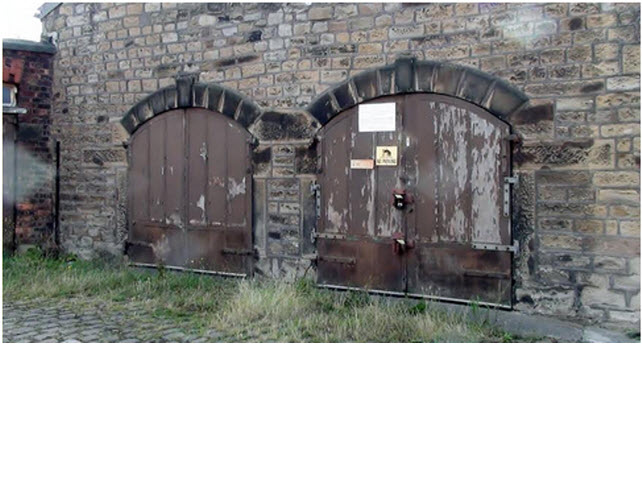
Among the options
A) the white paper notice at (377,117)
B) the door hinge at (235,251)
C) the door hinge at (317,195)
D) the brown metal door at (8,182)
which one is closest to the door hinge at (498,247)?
the white paper notice at (377,117)

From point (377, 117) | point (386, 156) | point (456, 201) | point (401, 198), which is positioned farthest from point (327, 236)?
point (456, 201)

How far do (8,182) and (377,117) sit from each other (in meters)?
6.11

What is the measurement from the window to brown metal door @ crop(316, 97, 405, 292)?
5389 mm

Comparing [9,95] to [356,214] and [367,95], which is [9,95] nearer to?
[367,95]

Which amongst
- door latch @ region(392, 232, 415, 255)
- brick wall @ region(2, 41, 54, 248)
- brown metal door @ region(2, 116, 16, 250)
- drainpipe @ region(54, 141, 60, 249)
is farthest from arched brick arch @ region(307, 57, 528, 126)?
brown metal door @ region(2, 116, 16, 250)

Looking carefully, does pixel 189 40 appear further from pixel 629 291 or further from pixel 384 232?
pixel 629 291

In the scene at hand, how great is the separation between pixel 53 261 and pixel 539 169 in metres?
7.17

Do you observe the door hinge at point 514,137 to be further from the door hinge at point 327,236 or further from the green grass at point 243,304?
the door hinge at point 327,236

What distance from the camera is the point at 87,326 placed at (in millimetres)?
6164

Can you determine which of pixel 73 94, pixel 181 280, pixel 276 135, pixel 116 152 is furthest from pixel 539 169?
pixel 73 94

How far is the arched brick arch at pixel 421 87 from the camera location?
6.20 m

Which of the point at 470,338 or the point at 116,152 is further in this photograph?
the point at 116,152

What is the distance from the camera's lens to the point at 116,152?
912cm

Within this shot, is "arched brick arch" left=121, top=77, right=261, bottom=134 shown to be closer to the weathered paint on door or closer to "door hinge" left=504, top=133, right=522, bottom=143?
the weathered paint on door
